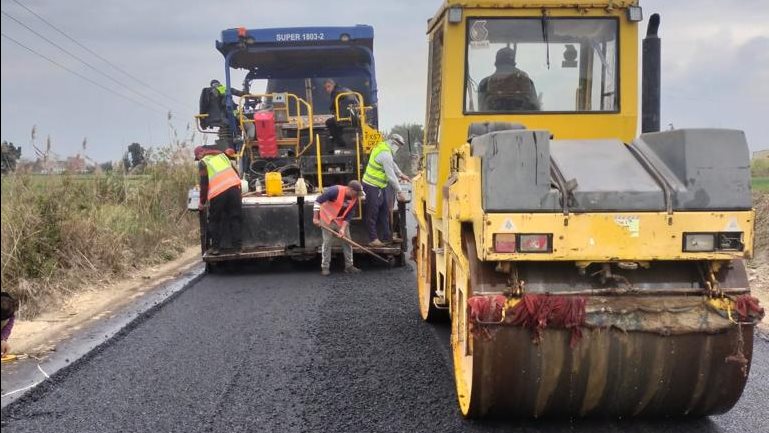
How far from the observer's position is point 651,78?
3.81m

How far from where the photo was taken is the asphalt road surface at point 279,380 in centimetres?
344

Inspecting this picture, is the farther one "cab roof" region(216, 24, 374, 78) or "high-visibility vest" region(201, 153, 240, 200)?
"cab roof" region(216, 24, 374, 78)

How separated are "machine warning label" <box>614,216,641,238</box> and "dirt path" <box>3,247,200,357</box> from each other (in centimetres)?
411

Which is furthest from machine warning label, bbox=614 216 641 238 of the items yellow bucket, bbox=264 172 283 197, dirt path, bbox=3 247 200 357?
yellow bucket, bbox=264 172 283 197

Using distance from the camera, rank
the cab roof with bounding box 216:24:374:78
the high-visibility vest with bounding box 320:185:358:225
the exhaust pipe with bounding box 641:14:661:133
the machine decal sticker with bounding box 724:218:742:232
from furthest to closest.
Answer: the cab roof with bounding box 216:24:374:78 < the high-visibility vest with bounding box 320:185:358:225 < the exhaust pipe with bounding box 641:14:661:133 < the machine decal sticker with bounding box 724:218:742:232

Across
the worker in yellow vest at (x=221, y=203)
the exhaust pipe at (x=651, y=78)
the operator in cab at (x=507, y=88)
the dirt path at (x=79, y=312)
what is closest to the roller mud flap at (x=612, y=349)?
the exhaust pipe at (x=651, y=78)

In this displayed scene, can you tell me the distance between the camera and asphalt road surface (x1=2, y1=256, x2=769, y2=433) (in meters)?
Answer: 3.44

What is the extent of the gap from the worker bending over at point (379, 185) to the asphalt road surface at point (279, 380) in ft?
7.08

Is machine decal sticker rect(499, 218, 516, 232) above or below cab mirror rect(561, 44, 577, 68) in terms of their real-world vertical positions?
below

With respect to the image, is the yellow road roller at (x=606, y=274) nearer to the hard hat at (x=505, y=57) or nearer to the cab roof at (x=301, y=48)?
the hard hat at (x=505, y=57)

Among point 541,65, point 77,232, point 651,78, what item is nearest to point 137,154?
point 77,232

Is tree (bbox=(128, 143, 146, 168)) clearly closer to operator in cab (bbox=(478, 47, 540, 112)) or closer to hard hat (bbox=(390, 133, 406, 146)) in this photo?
hard hat (bbox=(390, 133, 406, 146))

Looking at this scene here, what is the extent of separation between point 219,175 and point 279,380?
14.5ft

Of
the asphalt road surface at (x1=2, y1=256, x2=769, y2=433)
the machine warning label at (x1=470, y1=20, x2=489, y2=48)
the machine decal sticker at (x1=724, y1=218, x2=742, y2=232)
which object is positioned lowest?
the asphalt road surface at (x1=2, y1=256, x2=769, y2=433)
